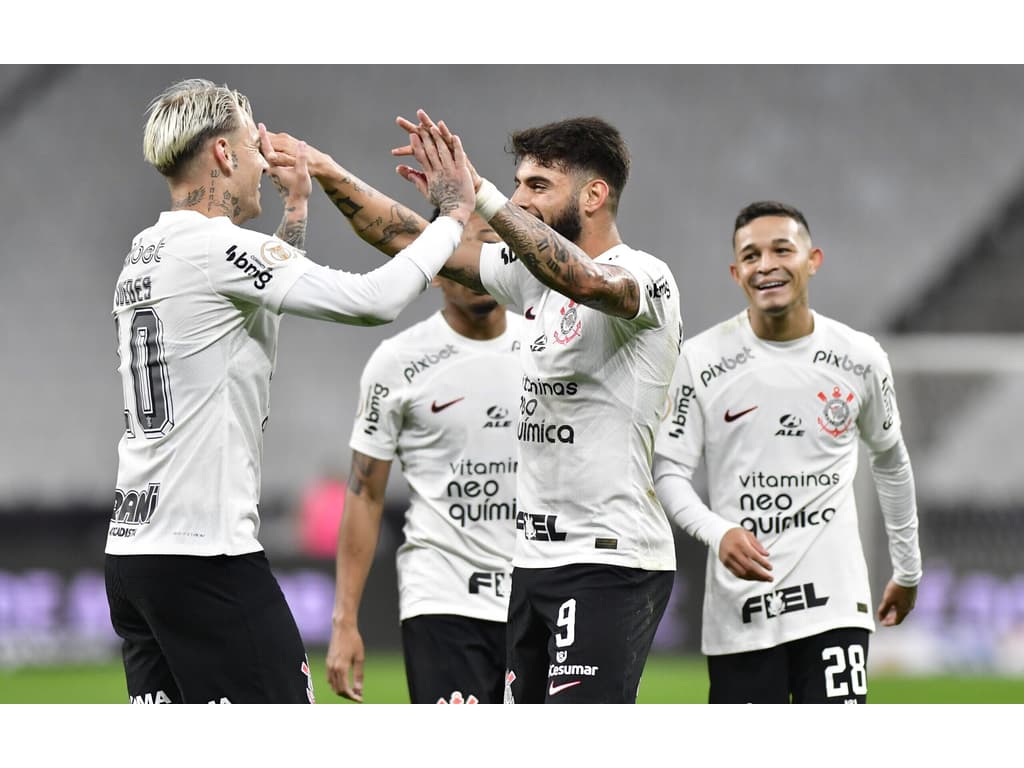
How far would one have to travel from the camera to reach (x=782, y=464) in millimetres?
5230

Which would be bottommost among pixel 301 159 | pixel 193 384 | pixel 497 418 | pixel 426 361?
pixel 193 384

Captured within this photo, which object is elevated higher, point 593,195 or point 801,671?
point 593,195

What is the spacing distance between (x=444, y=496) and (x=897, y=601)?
1921 millimetres

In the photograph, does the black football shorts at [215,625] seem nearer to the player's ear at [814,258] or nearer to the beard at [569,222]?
the beard at [569,222]

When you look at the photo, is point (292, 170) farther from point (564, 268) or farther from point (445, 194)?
point (564, 268)

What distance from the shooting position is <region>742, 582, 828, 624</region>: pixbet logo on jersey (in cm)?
511

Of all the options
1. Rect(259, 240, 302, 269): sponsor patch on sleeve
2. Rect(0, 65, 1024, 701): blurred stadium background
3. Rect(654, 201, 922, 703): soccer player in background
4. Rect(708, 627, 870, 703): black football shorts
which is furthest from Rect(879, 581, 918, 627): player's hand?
Rect(0, 65, 1024, 701): blurred stadium background

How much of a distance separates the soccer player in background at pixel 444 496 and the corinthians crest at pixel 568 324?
0.88m

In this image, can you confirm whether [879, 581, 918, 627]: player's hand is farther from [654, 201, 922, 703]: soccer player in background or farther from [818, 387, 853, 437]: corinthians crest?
[818, 387, 853, 437]: corinthians crest

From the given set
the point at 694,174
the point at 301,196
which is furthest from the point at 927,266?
the point at 301,196

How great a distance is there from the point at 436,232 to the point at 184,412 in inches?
35.2

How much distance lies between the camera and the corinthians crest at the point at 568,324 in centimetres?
438

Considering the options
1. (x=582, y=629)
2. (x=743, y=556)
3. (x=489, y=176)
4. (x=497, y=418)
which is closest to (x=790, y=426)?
(x=743, y=556)

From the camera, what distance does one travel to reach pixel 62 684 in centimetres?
1128
